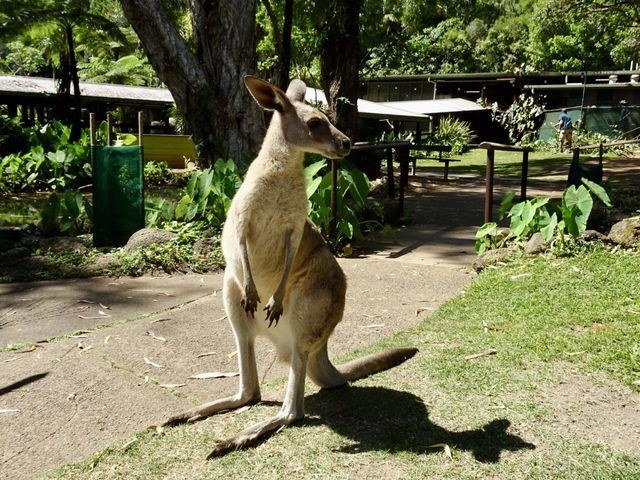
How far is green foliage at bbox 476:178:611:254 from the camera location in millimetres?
6043

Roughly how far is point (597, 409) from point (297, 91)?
2.31m

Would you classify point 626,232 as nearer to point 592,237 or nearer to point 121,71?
point 592,237

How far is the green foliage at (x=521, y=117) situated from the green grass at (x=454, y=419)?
23.5 metres

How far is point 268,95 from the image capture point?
3.32 meters

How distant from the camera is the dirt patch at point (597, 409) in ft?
9.82

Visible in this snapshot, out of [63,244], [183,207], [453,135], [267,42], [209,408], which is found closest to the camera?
[209,408]

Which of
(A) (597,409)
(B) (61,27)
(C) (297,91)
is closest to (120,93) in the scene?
(B) (61,27)

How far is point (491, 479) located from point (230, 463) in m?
1.13

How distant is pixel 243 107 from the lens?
9273mm

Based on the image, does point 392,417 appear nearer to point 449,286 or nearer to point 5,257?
point 449,286

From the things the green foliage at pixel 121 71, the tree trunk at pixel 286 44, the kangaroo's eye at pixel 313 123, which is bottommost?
the kangaroo's eye at pixel 313 123

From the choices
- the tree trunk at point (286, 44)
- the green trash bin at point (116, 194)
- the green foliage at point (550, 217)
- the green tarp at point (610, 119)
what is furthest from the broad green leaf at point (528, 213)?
the green tarp at point (610, 119)

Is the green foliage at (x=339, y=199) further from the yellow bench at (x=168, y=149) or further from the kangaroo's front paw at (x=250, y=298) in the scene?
the yellow bench at (x=168, y=149)

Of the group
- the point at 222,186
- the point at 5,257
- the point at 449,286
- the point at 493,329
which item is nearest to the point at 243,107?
the point at 222,186
